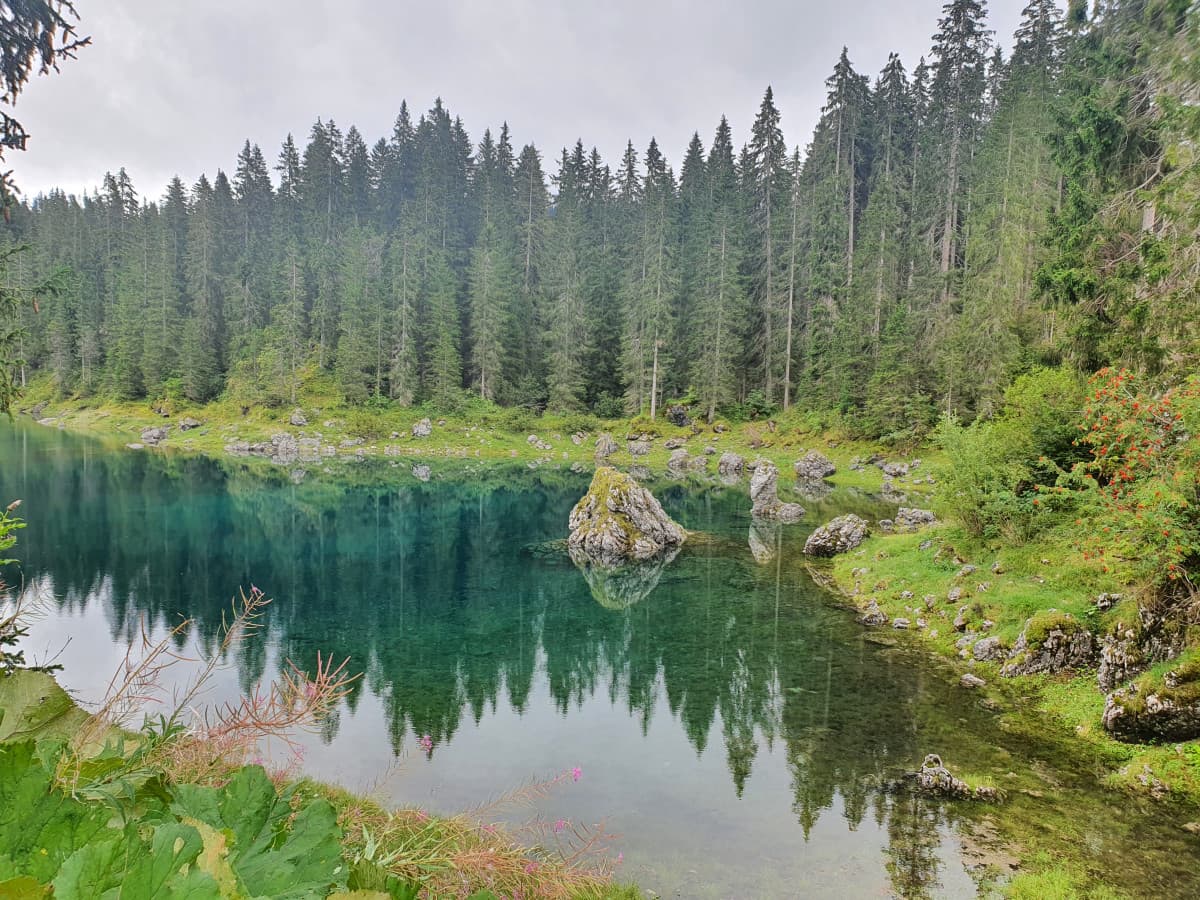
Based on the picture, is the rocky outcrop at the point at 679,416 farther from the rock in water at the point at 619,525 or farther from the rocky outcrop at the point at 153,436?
the rocky outcrop at the point at 153,436

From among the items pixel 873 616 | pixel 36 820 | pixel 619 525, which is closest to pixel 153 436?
pixel 619 525

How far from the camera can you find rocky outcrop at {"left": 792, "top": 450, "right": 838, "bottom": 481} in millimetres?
44312

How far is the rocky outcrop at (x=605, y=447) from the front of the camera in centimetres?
5688

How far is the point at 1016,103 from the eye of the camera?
146 feet

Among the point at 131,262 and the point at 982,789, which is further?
the point at 131,262

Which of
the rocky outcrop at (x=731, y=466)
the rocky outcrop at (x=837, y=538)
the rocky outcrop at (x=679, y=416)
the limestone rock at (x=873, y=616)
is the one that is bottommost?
the limestone rock at (x=873, y=616)

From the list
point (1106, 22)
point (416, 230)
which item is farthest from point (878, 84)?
point (416, 230)

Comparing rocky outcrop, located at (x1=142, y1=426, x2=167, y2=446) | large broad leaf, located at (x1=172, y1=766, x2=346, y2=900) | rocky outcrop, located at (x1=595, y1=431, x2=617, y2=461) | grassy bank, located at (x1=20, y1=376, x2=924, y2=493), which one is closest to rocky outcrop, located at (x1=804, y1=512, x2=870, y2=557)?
grassy bank, located at (x1=20, y1=376, x2=924, y2=493)

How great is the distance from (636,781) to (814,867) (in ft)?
10.7

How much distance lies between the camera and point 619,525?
25.8 metres

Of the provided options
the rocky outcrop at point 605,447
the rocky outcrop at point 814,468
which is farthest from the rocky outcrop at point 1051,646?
the rocky outcrop at point 605,447

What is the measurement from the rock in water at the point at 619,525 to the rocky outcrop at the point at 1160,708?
1601 cm

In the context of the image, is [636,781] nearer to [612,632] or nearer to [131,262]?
[612,632]

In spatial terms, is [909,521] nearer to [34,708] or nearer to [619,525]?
[619,525]
